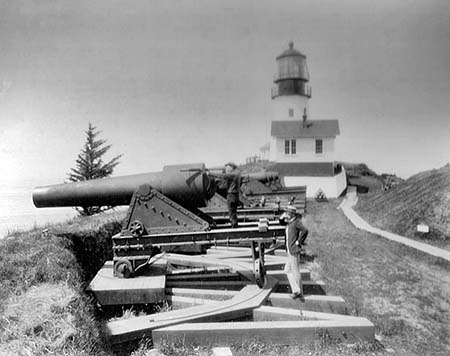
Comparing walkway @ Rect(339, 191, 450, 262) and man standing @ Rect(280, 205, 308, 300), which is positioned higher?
man standing @ Rect(280, 205, 308, 300)

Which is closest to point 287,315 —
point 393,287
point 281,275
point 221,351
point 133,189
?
point 221,351

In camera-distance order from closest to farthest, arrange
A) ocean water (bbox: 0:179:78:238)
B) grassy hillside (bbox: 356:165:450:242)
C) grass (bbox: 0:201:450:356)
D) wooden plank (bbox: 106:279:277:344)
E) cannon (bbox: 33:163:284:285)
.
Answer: grass (bbox: 0:201:450:356) → wooden plank (bbox: 106:279:277:344) → cannon (bbox: 33:163:284:285) → ocean water (bbox: 0:179:78:238) → grassy hillside (bbox: 356:165:450:242)

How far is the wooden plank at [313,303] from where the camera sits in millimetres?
5320

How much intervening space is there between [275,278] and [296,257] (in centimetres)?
83

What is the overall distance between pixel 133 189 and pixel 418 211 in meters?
13.6

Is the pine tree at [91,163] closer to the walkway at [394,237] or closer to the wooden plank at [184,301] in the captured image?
the walkway at [394,237]

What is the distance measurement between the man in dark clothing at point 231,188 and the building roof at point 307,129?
27558mm

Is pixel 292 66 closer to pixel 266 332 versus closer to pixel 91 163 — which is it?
pixel 91 163

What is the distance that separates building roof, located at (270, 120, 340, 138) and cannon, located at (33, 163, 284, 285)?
29.6 m

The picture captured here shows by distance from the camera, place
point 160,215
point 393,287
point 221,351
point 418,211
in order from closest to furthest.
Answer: point 221,351 → point 160,215 → point 393,287 → point 418,211

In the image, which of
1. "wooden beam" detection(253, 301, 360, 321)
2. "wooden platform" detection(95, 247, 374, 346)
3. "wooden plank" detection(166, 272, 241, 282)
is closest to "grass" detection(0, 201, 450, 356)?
"wooden platform" detection(95, 247, 374, 346)

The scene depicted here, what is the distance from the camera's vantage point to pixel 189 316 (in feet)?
15.3

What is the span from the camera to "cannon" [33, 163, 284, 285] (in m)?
5.76

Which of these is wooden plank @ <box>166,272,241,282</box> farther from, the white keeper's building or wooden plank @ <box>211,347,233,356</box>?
the white keeper's building
